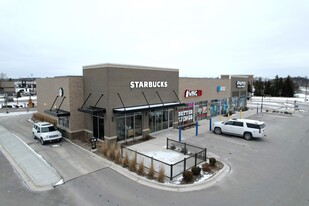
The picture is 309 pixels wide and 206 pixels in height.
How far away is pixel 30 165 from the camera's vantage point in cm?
1291

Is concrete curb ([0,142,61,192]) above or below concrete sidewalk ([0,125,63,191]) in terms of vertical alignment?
below

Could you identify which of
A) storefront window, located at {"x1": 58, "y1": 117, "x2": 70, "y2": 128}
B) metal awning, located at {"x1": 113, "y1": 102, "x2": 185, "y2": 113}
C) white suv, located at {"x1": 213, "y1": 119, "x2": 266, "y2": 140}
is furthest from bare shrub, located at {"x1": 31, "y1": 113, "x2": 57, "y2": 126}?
white suv, located at {"x1": 213, "y1": 119, "x2": 266, "y2": 140}

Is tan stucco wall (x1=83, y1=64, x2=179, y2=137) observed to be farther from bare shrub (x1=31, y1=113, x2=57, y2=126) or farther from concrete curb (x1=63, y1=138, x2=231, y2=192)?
bare shrub (x1=31, y1=113, x2=57, y2=126)

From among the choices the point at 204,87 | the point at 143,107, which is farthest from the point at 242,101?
the point at 143,107

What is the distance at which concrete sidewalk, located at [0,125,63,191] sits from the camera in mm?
10688

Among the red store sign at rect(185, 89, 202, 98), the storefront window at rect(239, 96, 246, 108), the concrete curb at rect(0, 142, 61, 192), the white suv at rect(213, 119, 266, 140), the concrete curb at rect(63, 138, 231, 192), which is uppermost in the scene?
the red store sign at rect(185, 89, 202, 98)

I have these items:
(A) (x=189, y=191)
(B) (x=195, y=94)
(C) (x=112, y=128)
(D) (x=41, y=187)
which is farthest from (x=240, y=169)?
(B) (x=195, y=94)

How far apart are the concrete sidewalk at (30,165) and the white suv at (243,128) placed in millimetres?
15795

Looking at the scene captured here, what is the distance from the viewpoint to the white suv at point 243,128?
61.4 ft

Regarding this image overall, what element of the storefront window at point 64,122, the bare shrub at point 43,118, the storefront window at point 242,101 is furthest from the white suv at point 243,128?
the storefront window at point 242,101

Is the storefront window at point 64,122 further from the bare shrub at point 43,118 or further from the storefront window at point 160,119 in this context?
the storefront window at point 160,119

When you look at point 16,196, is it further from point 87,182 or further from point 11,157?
point 11,157

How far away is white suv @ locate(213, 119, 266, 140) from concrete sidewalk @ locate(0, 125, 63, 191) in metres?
15.8

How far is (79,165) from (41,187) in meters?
2.88
